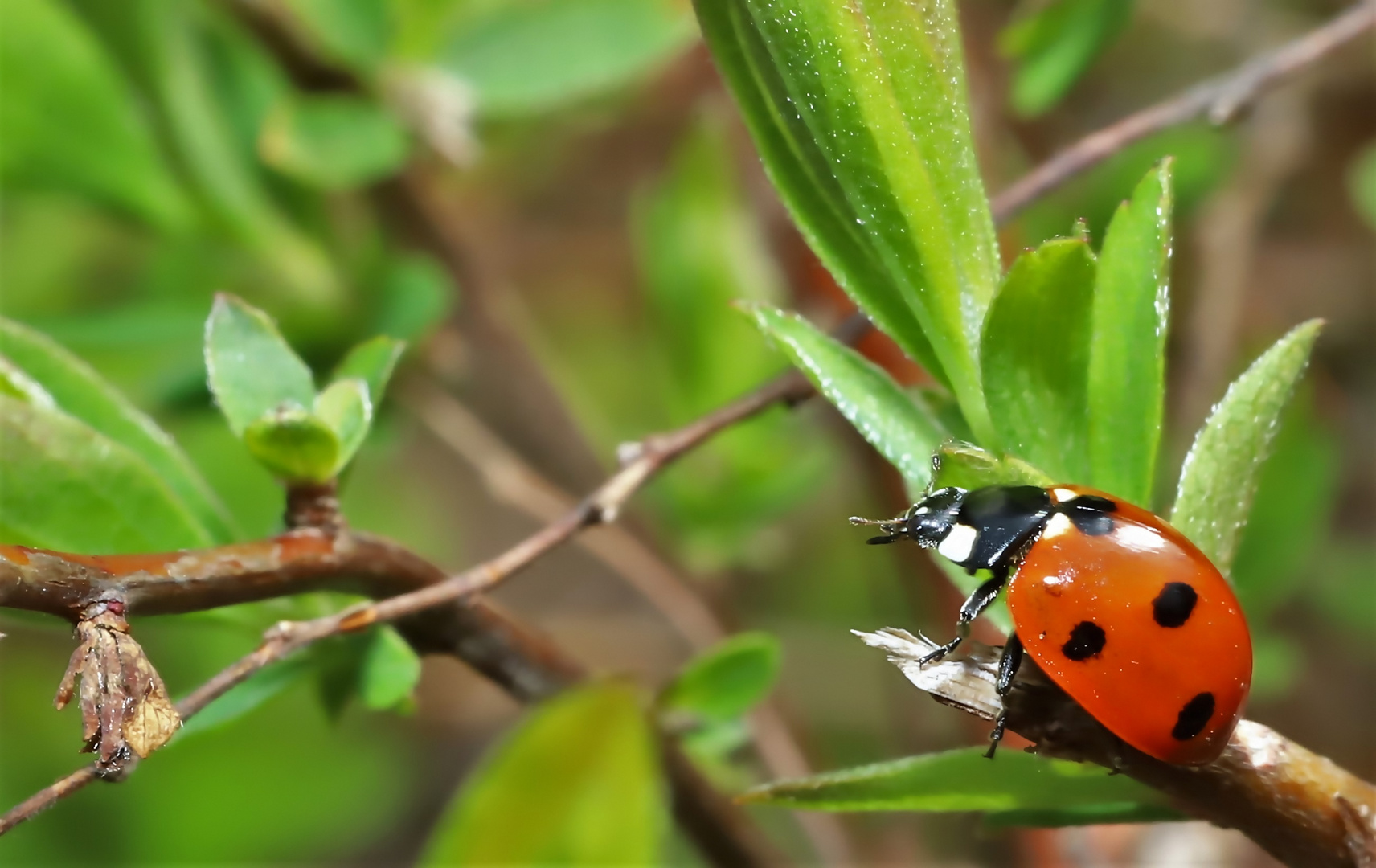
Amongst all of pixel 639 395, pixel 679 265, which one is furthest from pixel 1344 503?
pixel 679 265

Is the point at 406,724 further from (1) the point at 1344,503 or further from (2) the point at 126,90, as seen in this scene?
(1) the point at 1344,503

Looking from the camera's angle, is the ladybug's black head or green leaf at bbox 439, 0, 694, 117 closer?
the ladybug's black head

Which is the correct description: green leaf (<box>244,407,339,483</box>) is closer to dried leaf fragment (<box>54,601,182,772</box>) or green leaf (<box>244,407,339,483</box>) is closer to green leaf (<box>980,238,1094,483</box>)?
dried leaf fragment (<box>54,601,182,772</box>)

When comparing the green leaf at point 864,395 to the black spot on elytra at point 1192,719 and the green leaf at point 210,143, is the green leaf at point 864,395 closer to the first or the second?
the black spot on elytra at point 1192,719

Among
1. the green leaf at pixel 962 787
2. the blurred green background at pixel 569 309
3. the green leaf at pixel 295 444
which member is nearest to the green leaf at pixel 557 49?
the blurred green background at pixel 569 309

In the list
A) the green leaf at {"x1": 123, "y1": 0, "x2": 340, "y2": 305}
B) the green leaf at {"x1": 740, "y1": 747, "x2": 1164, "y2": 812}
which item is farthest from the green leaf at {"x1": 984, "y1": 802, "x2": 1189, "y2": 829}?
the green leaf at {"x1": 123, "y1": 0, "x2": 340, "y2": 305}

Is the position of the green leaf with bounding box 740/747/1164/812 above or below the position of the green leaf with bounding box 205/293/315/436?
below

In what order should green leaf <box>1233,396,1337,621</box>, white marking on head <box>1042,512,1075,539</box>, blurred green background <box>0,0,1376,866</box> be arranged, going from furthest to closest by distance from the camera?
green leaf <box>1233,396,1337,621</box>
blurred green background <box>0,0,1376,866</box>
white marking on head <box>1042,512,1075,539</box>
